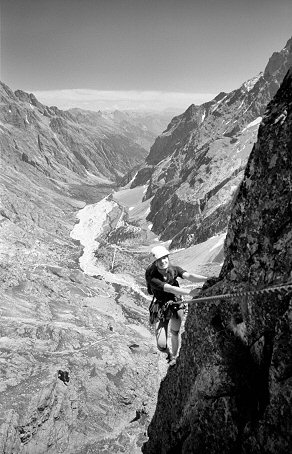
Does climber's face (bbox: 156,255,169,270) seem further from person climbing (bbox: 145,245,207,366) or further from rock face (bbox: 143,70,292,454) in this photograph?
rock face (bbox: 143,70,292,454)

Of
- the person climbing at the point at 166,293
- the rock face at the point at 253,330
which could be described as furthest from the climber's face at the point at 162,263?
the rock face at the point at 253,330

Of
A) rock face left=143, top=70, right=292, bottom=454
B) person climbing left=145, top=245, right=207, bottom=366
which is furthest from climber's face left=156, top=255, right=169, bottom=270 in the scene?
rock face left=143, top=70, right=292, bottom=454

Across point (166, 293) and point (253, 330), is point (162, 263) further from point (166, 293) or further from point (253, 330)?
point (253, 330)

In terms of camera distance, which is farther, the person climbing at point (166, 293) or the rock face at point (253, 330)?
the person climbing at point (166, 293)

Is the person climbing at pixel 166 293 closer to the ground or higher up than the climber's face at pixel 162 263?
closer to the ground

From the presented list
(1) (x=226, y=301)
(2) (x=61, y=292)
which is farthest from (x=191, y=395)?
(2) (x=61, y=292)

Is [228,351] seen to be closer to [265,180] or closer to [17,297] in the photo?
[265,180]

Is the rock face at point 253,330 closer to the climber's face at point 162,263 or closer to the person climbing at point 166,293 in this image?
the person climbing at point 166,293
